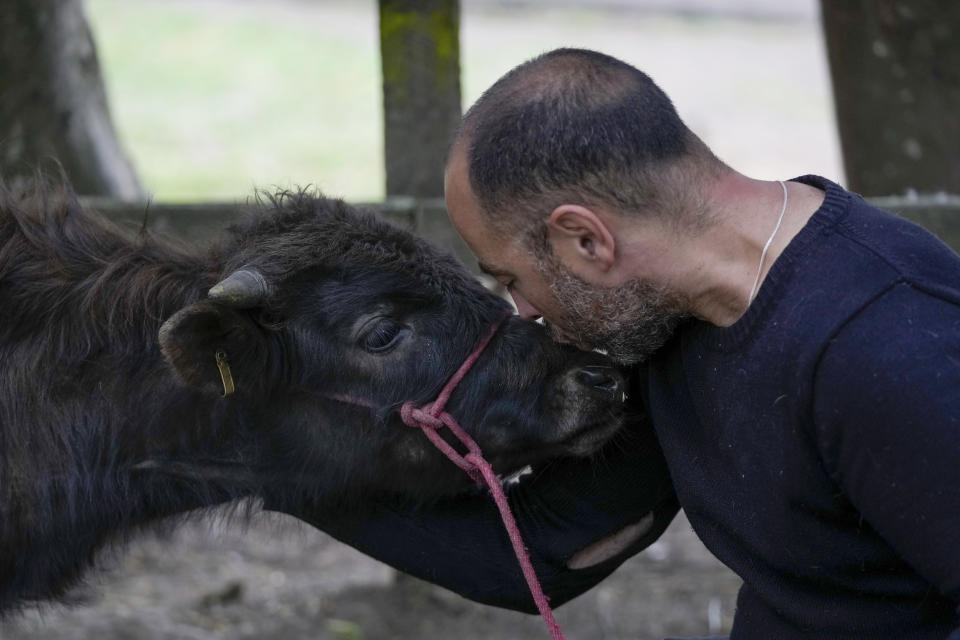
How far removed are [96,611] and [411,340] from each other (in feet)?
10.8

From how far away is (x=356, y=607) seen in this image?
5.83 metres

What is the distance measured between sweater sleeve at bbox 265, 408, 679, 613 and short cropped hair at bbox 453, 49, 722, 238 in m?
0.94

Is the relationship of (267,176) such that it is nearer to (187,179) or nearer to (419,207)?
(187,179)

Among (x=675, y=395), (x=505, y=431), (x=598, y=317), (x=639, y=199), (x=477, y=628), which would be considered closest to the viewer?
(x=639, y=199)

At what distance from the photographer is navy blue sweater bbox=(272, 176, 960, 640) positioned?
2.39m

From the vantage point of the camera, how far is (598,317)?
2.90 meters

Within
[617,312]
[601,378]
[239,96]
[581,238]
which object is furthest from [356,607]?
[239,96]

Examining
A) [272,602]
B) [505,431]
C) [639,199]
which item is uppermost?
[639,199]

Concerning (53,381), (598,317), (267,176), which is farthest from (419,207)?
(267,176)

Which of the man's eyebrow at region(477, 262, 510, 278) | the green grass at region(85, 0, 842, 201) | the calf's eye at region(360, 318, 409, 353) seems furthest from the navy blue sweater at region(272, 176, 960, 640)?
the green grass at region(85, 0, 842, 201)

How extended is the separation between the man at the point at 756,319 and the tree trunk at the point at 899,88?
10.5 feet

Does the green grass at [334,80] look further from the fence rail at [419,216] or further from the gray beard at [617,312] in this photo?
the gray beard at [617,312]

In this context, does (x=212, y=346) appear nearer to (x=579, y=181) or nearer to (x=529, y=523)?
(x=529, y=523)

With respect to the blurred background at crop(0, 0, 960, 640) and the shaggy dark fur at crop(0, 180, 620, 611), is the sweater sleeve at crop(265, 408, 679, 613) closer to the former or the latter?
the shaggy dark fur at crop(0, 180, 620, 611)
